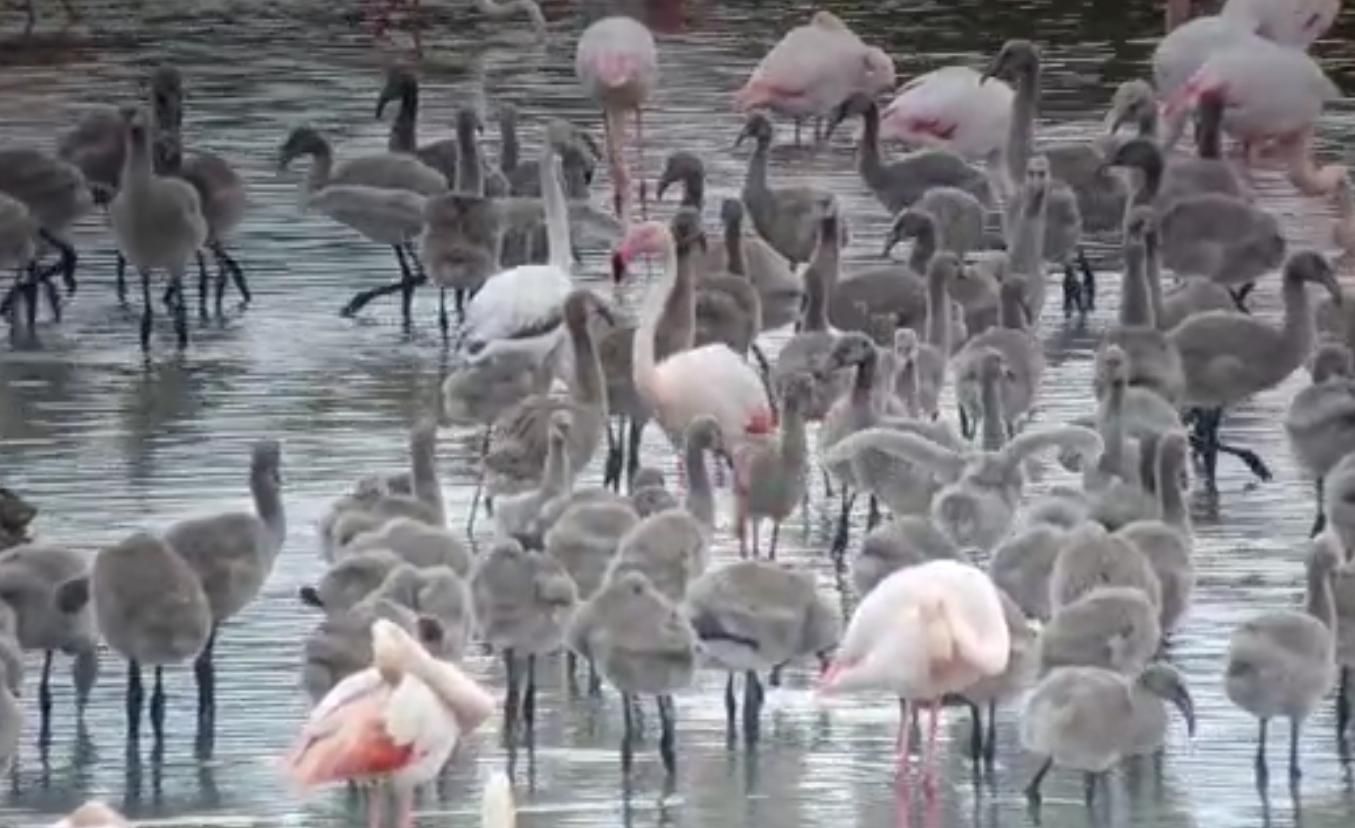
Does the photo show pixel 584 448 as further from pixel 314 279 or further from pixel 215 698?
pixel 314 279

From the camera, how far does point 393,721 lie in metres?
8.34

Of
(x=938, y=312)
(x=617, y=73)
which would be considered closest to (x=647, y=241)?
(x=938, y=312)

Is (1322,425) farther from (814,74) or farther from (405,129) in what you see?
(814,74)

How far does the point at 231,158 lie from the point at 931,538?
343 inches

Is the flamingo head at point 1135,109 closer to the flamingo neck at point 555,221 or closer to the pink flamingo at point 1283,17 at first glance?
the pink flamingo at point 1283,17

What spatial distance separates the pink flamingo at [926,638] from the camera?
9.17 meters

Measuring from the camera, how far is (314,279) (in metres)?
16.4

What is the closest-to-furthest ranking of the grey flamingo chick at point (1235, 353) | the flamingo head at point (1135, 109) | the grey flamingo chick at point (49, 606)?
1. the grey flamingo chick at point (49, 606)
2. the grey flamingo chick at point (1235, 353)
3. the flamingo head at point (1135, 109)

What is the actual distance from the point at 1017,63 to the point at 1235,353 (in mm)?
4214

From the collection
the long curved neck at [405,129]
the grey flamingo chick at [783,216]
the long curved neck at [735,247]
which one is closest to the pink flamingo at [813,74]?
the long curved neck at [405,129]

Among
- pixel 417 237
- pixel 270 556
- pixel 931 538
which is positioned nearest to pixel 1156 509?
pixel 931 538

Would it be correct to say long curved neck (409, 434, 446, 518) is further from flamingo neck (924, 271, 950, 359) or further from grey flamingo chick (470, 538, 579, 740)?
flamingo neck (924, 271, 950, 359)

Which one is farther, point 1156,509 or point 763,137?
point 763,137

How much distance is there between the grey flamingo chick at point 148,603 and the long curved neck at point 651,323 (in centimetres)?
268
